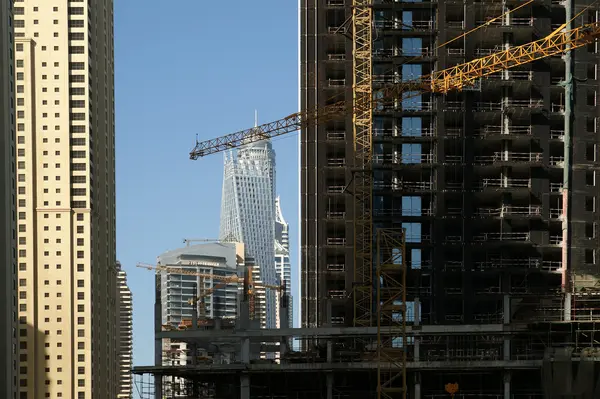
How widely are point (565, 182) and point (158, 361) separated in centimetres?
4289

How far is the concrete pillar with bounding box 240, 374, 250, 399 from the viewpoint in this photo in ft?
384

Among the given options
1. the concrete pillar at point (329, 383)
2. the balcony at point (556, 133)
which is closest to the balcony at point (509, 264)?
the balcony at point (556, 133)

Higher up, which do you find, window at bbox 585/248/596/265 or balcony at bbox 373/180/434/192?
balcony at bbox 373/180/434/192

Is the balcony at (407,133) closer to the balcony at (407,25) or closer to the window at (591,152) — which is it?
the balcony at (407,25)

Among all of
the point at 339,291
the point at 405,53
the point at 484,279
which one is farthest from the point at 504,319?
the point at 405,53

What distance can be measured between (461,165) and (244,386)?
107 ft

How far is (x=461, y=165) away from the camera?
438ft

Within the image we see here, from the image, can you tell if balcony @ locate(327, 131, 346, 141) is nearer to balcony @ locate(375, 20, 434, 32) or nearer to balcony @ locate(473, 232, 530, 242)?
balcony @ locate(375, 20, 434, 32)

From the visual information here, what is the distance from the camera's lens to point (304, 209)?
13700 centimetres

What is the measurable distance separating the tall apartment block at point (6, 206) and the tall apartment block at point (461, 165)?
28.9m

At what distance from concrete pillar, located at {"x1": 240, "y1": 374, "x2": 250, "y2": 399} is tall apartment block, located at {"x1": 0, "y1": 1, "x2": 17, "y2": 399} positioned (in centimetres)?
2418

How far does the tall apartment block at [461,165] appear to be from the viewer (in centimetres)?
13175

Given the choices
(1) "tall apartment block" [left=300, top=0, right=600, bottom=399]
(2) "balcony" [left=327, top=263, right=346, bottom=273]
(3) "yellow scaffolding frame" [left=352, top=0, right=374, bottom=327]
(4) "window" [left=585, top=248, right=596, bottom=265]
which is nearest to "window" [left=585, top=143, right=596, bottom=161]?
(1) "tall apartment block" [left=300, top=0, right=600, bottom=399]

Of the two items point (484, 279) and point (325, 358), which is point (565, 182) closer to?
point (484, 279)
